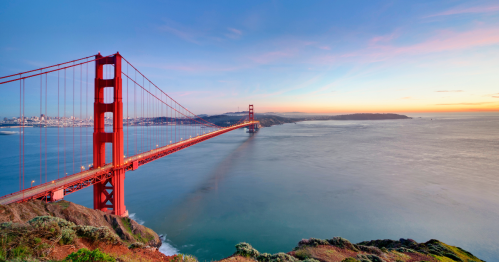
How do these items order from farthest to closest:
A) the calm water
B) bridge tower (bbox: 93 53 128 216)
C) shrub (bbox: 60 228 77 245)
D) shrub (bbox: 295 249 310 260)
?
bridge tower (bbox: 93 53 128 216)
the calm water
shrub (bbox: 295 249 310 260)
shrub (bbox: 60 228 77 245)

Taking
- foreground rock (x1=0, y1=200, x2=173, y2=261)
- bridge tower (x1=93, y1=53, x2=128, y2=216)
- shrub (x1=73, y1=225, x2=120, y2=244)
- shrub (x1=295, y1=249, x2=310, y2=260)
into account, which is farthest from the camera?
bridge tower (x1=93, y1=53, x2=128, y2=216)

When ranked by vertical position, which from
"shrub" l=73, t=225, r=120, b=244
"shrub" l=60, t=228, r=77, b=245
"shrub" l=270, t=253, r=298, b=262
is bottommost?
"shrub" l=270, t=253, r=298, b=262

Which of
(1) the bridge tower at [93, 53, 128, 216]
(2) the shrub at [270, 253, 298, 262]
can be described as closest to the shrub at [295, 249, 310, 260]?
(2) the shrub at [270, 253, 298, 262]

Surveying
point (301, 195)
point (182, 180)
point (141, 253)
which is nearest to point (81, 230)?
point (141, 253)

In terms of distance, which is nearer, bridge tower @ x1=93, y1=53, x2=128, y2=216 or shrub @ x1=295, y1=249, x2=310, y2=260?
shrub @ x1=295, y1=249, x2=310, y2=260

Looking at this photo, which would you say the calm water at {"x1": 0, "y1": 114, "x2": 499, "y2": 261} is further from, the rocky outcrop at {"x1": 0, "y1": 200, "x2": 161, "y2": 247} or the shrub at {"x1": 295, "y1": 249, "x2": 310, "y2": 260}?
the shrub at {"x1": 295, "y1": 249, "x2": 310, "y2": 260}

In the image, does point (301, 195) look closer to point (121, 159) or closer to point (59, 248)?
point (121, 159)

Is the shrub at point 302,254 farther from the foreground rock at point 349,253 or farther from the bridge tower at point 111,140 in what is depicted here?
the bridge tower at point 111,140

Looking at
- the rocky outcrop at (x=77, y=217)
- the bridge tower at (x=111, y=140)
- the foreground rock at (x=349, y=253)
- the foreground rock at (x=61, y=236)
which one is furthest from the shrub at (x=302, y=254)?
the bridge tower at (x=111, y=140)
